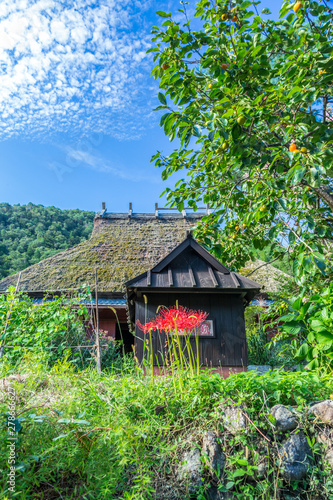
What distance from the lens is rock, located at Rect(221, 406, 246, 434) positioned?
233cm

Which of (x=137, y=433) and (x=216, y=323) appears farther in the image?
(x=216, y=323)

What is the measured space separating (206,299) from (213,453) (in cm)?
274

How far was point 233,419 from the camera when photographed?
2365mm

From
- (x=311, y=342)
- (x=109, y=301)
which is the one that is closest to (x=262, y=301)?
(x=109, y=301)

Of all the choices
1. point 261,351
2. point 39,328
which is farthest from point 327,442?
point 261,351

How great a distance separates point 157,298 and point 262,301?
4565 millimetres

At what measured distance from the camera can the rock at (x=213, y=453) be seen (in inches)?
86.4

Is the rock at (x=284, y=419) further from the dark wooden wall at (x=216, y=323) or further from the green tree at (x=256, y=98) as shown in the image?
the dark wooden wall at (x=216, y=323)

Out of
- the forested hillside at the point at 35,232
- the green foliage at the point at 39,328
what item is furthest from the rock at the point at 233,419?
the forested hillside at the point at 35,232

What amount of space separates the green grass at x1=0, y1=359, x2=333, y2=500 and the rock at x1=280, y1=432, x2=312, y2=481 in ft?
0.21

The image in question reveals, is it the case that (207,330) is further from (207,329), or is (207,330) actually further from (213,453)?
(213,453)

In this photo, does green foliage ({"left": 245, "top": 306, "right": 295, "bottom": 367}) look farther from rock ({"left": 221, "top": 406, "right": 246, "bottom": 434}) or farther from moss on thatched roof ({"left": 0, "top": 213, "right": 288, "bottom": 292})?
rock ({"left": 221, "top": 406, "right": 246, "bottom": 434})

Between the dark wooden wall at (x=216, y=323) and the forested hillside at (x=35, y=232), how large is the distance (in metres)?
12.3

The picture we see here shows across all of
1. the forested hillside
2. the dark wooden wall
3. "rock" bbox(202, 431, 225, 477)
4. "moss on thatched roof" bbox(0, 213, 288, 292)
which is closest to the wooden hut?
the dark wooden wall
